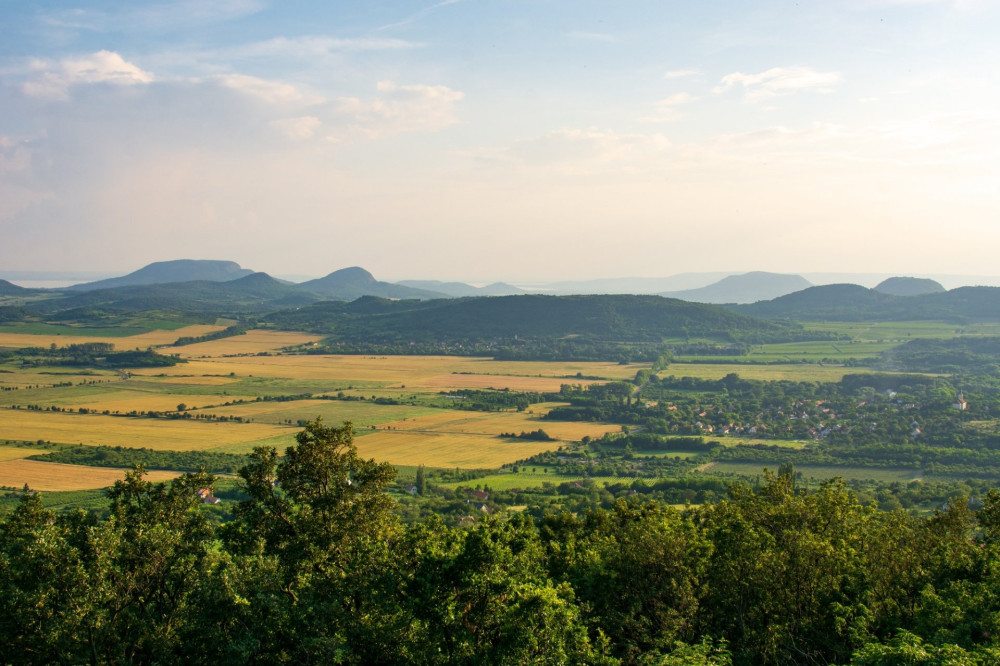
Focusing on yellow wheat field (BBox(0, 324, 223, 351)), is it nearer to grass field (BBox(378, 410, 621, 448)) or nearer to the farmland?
the farmland

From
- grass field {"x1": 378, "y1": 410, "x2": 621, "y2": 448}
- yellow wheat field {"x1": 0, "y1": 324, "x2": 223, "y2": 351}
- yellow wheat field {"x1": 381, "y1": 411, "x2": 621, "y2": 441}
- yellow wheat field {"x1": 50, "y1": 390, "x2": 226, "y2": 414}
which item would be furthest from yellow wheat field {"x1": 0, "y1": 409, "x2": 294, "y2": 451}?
yellow wheat field {"x1": 0, "y1": 324, "x2": 223, "y2": 351}

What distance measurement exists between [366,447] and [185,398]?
4641cm

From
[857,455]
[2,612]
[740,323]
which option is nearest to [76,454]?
[2,612]

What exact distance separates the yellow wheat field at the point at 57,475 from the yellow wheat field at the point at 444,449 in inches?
785

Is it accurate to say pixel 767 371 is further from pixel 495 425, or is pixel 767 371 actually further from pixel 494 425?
pixel 494 425

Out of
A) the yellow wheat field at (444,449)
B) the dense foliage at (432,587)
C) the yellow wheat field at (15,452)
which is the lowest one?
the yellow wheat field at (444,449)

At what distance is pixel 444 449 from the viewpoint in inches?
3100

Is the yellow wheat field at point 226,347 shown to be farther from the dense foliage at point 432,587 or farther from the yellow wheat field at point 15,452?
the dense foliage at point 432,587

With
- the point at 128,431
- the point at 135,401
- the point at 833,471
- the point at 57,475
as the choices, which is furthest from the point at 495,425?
the point at 135,401

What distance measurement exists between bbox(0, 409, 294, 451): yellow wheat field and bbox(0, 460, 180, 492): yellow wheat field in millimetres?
9092

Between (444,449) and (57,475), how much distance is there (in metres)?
34.9

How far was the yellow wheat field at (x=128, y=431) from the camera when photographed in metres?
79.4

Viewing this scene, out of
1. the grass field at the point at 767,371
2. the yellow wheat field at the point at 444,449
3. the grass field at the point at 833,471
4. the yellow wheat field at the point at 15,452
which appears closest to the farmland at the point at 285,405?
the yellow wheat field at the point at 444,449

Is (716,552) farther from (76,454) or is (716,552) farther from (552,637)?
(76,454)
